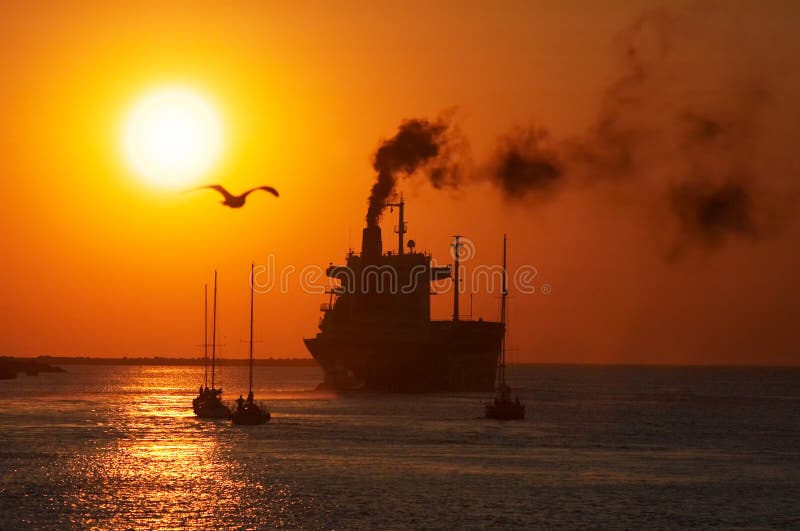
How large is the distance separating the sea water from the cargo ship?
104 feet

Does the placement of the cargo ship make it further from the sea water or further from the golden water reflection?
the golden water reflection

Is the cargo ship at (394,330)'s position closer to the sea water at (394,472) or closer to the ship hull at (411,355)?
the ship hull at (411,355)

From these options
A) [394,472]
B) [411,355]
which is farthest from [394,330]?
[394,472]

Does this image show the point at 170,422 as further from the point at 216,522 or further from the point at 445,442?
the point at 216,522

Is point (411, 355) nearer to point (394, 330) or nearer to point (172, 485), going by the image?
point (394, 330)

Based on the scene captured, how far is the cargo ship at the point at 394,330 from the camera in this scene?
496ft

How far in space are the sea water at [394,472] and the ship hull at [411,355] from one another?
30.9 metres

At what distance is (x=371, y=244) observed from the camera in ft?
508

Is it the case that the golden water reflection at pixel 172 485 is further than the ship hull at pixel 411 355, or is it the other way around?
the ship hull at pixel 411 355

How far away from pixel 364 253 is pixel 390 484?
9470 centimetres

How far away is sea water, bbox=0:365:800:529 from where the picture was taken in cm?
5231

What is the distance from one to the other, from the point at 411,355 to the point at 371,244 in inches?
582

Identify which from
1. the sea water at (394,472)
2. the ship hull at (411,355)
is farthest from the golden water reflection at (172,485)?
the ship hull at (411,355)

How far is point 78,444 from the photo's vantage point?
84.8 m
